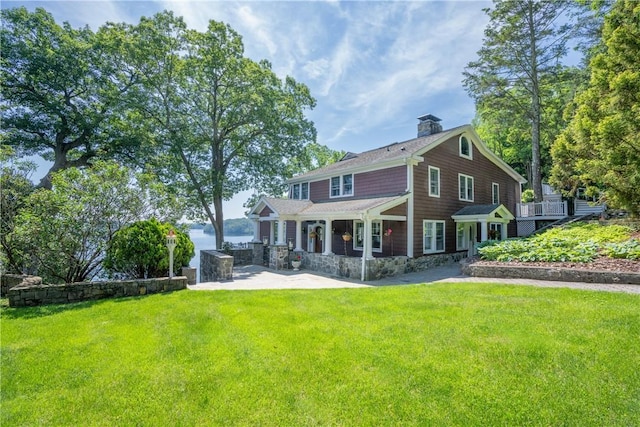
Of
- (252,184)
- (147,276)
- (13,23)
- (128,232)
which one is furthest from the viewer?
(252,184)

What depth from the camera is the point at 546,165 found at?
82.7 feet

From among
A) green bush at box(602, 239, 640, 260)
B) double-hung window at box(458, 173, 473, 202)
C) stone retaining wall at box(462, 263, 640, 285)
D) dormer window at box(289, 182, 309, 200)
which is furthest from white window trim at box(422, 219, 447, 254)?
dormer window at box(289, 182, 309, 200)

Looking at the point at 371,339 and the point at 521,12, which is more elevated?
the point at 521,12

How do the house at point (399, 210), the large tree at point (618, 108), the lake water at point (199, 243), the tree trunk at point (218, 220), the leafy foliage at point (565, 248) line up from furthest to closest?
the lake water at point (199, 243), the tree trunk at point (218, 220), the house at point (399, 210), the leafy foliage at point (565, 248), the large tree at point (618, 108)

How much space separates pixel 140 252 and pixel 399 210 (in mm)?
9906

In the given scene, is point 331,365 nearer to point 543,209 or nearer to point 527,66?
point 543,209

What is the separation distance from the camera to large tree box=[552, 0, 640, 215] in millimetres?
7743

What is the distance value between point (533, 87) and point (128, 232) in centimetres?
2529

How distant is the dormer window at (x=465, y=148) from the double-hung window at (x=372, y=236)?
6.40 meters

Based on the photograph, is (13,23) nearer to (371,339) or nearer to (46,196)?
(46,196)

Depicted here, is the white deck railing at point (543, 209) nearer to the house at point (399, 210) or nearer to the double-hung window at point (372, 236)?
the house at point (399, 210)

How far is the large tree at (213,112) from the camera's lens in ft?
63.1

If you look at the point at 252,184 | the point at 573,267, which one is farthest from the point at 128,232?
the point at 252,184

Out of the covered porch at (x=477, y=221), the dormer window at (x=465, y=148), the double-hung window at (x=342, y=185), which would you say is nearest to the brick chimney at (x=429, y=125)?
the dormer window at (x=465, y=148)
